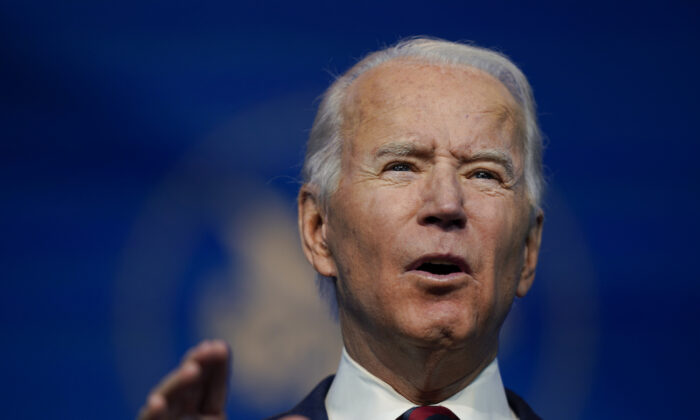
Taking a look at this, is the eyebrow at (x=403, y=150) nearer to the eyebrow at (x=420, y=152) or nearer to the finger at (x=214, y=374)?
the eyebrow at (x=420, y=152)

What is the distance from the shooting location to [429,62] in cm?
242

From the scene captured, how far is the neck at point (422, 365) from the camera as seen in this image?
2.20m

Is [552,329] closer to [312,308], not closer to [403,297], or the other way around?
[312,308]

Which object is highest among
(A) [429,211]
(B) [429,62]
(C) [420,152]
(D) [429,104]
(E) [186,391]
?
(B) [429,62]

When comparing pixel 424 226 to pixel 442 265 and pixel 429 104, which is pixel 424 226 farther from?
pixel 429 104

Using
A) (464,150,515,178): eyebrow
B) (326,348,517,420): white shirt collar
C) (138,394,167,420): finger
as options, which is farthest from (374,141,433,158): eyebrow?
(138,394,167,420): finger

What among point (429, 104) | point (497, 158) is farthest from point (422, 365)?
point (429, 104)

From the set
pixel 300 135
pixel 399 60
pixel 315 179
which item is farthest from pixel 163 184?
pixel 399 60

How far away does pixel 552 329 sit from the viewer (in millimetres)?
3180

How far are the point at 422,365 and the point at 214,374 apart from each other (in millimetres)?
866

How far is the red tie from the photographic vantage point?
82.7 inches

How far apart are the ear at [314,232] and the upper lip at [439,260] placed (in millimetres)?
342

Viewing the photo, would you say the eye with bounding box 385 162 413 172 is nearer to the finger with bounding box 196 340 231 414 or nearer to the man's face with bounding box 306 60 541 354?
the man's face with bounding box 306 60 541 354

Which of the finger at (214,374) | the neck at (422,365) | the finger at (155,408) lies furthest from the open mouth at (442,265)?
the finger at (155,408)
